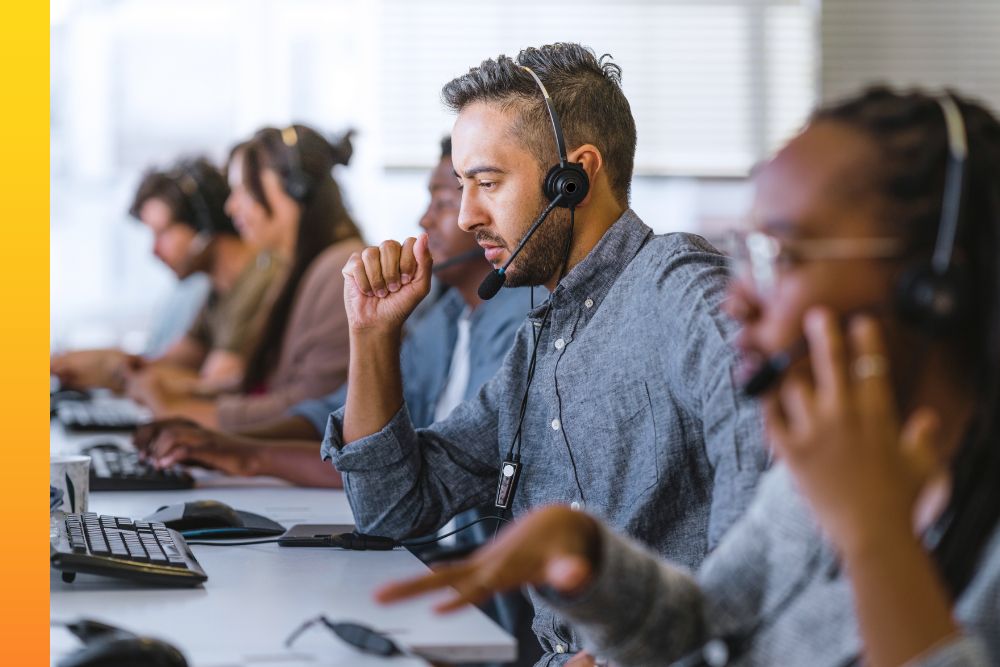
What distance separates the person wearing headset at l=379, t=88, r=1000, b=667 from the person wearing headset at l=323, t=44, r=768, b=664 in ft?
1.36

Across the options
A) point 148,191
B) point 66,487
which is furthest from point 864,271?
point 148,191

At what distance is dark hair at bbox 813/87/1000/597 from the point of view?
766mm

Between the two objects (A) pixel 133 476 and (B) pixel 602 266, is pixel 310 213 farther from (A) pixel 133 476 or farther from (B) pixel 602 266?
(B) pixel 602 266

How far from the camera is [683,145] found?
404 cm

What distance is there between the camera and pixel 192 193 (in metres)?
3.89

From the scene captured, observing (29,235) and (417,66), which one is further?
(417,66)

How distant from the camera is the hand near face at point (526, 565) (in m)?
0.81

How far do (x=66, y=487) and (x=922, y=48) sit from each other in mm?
3456

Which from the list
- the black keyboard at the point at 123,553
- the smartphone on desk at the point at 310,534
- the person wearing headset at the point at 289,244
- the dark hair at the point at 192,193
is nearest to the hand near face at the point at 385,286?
the smartphone on desk at the point at 310,534

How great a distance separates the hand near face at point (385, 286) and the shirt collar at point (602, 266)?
0.19m

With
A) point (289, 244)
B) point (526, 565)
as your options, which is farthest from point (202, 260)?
point (526, 565)

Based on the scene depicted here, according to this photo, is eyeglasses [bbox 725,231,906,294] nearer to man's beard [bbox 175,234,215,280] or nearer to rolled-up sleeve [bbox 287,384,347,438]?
rolled-up sleeve [bbox 287,384,347,438]

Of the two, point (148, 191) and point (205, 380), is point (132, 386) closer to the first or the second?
point (205, 380)

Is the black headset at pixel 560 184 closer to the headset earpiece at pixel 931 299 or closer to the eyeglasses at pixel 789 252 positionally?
the eyeglasses at pixel 789 252
